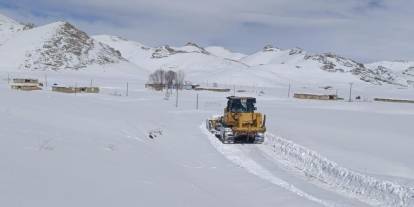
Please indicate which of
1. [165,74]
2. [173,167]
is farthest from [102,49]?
[173,167]

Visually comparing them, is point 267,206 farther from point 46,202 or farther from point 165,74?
point 165,74

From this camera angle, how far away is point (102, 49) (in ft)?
586

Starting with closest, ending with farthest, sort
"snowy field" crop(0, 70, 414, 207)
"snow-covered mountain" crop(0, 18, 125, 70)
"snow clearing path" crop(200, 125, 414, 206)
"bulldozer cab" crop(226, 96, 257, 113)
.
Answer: "snowy field" crop(0, 70, 414, 207), "snow clearing path" crop(200, 125, 414, 206), "bulldozer cab" crop(226, 96, 257, 113), "snow-covered mountain" crop(0, 18, 125, 70)

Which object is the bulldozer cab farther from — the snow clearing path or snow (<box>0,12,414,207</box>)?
the snow clearing path

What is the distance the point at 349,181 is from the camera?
14.1 metres

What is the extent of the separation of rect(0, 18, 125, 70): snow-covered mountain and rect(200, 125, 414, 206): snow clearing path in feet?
435

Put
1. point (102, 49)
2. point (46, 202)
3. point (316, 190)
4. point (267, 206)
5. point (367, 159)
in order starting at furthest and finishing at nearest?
point (102, 49), point (367, 159), point (316, 190), point (267, 206), point (46, 202)

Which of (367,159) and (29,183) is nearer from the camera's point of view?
(29,183)

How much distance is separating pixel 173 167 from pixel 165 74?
395ft

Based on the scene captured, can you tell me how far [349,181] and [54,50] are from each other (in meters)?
157

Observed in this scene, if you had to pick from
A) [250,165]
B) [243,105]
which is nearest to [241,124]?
[243,105]

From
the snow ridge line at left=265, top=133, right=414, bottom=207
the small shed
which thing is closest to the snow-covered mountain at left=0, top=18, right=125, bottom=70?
the small shed

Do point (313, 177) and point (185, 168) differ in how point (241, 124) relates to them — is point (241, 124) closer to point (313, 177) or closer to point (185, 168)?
point (313, 177)

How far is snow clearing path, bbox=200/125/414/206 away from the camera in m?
12.1
